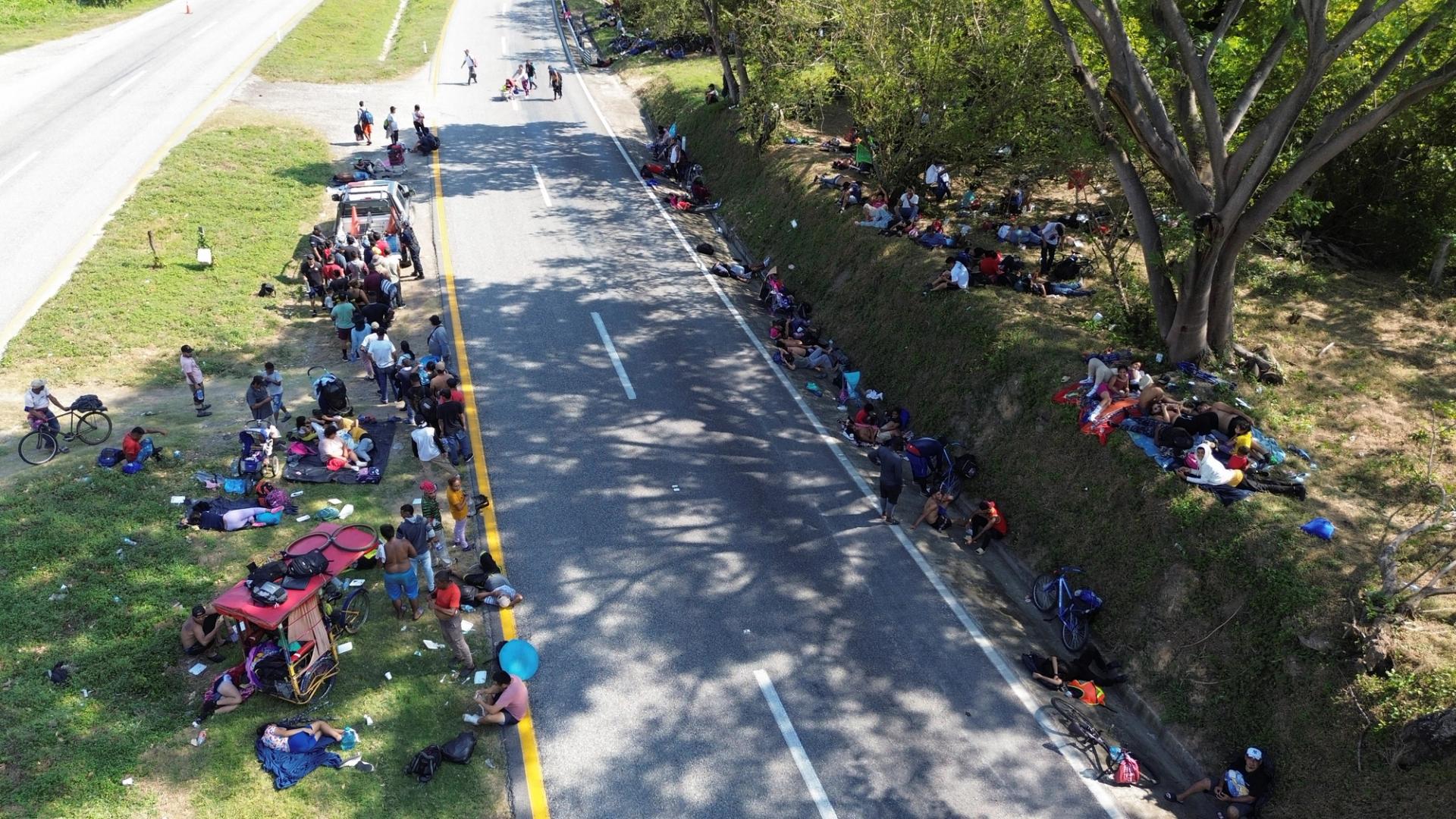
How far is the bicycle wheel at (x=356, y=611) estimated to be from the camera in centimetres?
1141

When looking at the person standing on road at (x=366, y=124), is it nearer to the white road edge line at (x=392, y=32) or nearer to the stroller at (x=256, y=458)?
the white road edge line at (x=392, y=32)

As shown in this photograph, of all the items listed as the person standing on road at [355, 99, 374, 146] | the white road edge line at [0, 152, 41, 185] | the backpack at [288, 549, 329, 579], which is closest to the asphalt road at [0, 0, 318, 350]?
the white road edge line at [0, 152, 41, 185]

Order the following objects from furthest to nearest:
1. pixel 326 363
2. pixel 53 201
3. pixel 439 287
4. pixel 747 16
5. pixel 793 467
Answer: pixel 747 16
pixel 53 201
pixel 439 287
pixel 326 363
pixel 793 467

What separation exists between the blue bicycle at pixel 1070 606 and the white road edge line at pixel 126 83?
3640cm

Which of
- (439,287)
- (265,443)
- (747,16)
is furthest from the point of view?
(747,16)

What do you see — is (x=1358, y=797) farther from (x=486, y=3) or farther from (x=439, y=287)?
(x=486, y=3)

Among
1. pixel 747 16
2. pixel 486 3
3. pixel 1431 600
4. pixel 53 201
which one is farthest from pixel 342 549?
pixel 486 3

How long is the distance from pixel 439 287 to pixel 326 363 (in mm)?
4172

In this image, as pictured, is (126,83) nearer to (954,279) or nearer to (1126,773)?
(954,279)

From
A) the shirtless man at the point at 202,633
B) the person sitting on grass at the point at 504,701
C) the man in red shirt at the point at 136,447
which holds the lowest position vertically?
the person sitting on grass at the point at 504,701

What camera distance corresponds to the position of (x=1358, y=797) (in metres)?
9.37

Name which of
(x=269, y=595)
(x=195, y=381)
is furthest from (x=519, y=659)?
(x=195, y=381)

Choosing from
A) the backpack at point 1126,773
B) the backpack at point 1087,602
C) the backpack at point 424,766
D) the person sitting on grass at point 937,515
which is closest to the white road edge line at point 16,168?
the backpack at point 424,766

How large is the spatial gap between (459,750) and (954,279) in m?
13.0
